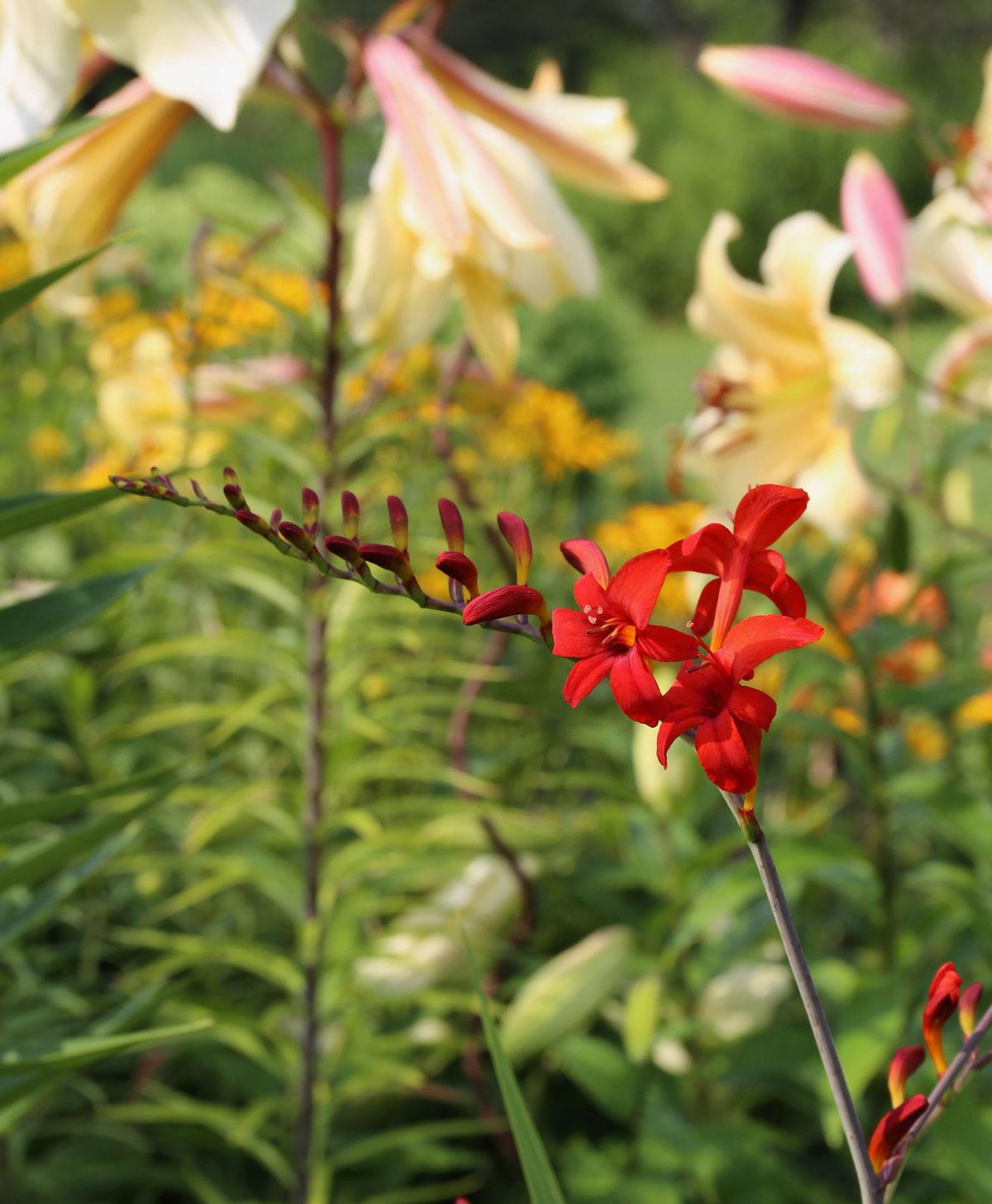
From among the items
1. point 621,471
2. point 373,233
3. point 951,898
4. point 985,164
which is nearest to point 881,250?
point 985,164

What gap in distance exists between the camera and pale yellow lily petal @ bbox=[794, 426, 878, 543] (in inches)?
32.4

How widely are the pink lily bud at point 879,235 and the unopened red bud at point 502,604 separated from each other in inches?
24.1

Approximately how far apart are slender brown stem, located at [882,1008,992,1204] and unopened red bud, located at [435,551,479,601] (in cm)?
15

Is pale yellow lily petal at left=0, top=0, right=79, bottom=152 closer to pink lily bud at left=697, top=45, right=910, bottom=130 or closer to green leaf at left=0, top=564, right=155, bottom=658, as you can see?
green leaf at left=0, top=564, right=155, bottom=658

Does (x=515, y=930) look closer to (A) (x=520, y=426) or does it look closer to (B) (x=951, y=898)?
(B) (x=951, y=898)

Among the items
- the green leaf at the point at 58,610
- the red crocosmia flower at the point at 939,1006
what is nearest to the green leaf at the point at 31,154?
the green leaf at the point at 58,610

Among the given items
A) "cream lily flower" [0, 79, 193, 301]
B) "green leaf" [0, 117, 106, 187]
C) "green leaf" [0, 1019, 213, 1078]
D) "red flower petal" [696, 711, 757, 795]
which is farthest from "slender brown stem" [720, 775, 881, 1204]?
"cream lily flower" [0, 79, 193, 301]

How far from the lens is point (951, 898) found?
89cm

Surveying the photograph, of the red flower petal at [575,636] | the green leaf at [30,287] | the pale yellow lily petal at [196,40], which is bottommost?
the red flower petal at [575,636]

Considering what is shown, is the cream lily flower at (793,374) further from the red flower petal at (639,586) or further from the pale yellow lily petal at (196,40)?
the red flower petal at (639,586)

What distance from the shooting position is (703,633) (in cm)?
28

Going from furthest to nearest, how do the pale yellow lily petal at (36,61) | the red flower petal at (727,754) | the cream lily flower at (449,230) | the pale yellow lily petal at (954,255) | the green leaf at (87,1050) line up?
1. the pale yellow lily petal at (954,255)
2. the cream lily flower at (449,230)
3. the pale yellow lily petal at (36,61)
4. the green leaf at (87,1050)
5. the red flower petal at (727,754)

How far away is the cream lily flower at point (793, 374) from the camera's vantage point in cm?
81

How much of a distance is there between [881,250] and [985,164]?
0.10 m
